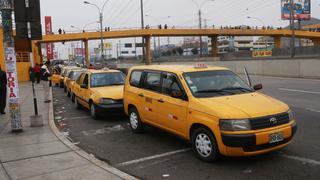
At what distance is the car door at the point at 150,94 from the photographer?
841 centimetres

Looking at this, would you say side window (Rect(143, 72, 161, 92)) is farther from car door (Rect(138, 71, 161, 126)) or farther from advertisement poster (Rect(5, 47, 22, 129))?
advertisement poster (Rect(5, 47, 22, 129))

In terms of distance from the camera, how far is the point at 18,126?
403 inches

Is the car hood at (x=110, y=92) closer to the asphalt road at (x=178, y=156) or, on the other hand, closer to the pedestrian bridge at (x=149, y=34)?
the asphalt road at (x=178, y=156)

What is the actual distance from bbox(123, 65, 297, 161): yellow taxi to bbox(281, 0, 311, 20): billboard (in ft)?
220

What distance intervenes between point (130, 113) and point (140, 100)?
2.69ft

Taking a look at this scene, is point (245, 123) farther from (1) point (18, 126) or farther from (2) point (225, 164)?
(1) point (18, 126)

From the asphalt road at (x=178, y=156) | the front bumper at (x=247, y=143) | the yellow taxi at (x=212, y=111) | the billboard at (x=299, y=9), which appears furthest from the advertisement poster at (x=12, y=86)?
the billboard at (x=299, y=9)

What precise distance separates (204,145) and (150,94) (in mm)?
2256

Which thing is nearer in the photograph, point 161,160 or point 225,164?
point 225,164

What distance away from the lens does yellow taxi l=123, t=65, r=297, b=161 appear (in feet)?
20.5

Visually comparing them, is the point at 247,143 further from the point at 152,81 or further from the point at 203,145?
the point at 152,81

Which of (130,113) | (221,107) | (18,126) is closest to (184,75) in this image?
(221,107)

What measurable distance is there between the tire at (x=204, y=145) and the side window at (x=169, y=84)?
1.06 metres

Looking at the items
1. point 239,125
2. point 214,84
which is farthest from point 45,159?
point 239,125
